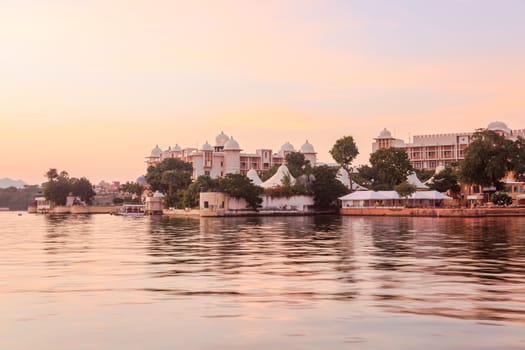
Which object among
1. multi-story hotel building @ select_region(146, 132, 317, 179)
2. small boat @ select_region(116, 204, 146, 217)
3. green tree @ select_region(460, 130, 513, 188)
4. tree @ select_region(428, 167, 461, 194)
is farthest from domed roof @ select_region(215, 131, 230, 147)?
green tree @ select_region(460, 130, 513, 188)

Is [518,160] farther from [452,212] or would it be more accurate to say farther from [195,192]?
[195,192]

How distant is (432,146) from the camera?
5281 inches

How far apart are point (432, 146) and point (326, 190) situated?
53.3 metres

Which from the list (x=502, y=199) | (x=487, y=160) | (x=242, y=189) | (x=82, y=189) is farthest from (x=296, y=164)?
(x=82, y=189)

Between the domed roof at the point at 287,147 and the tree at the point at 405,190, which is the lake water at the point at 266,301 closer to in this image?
the tree at the point at 405,190

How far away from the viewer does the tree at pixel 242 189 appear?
84250 mm

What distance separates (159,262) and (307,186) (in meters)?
67.6

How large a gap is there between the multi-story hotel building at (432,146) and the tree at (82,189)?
58774mm

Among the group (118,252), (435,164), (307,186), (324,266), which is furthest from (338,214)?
(324,266)

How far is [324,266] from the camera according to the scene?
784 inches

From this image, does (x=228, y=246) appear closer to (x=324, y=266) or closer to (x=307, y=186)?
(x=324, y=266)

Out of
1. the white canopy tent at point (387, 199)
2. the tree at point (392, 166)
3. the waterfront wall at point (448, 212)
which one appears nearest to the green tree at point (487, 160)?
→ the waterfront wall at point (448, 212)

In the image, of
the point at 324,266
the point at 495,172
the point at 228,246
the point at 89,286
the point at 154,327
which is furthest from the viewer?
the point at 495,172

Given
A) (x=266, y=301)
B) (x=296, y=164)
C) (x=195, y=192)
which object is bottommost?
(x=266, y=301)
